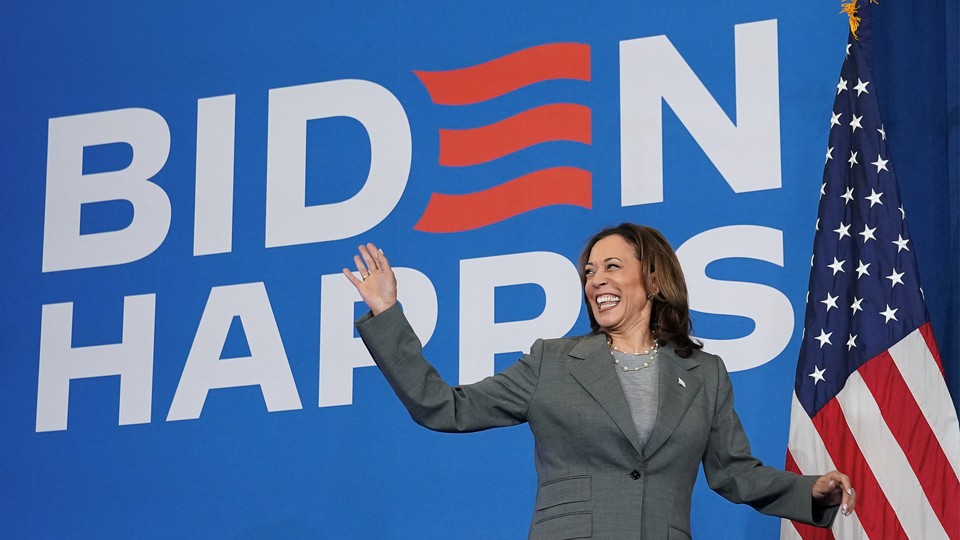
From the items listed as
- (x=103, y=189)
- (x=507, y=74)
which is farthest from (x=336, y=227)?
(x=103, y=189)

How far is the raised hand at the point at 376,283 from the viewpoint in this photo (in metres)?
2.87

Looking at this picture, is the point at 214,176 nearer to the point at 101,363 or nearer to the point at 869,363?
the point at 101,363

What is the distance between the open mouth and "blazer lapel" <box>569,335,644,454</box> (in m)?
0.07

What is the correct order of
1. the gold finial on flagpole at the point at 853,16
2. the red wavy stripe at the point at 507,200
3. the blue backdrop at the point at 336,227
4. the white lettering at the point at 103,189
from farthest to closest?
the white lettering at the point at 103,189 → the red wavy stripe at the point at 507,200 → the blue backdrop at the point at 336,227 → the gold finial on flagpole at the point at 853,16

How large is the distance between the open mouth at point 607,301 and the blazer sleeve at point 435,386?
171 millimetres

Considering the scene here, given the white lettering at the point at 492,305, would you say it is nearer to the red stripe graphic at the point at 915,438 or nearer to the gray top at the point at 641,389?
the red stripe graphic at the point at 915,438

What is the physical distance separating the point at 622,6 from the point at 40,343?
2.14 meters

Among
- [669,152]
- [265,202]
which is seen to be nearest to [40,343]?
[265,202]

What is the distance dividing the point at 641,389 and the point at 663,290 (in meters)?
0.25

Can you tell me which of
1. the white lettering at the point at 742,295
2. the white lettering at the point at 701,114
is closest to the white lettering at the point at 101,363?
the white lettering at the point at 701,114

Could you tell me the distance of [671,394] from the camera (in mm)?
3010

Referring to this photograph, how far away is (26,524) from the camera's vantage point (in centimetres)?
461

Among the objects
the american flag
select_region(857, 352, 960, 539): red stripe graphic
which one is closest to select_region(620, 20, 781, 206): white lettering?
the american flag

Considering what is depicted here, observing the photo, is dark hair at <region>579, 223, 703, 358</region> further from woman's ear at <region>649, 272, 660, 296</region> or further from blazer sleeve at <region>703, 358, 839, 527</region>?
blazer sleeve at <region>703, 358, 839, 527</region>
